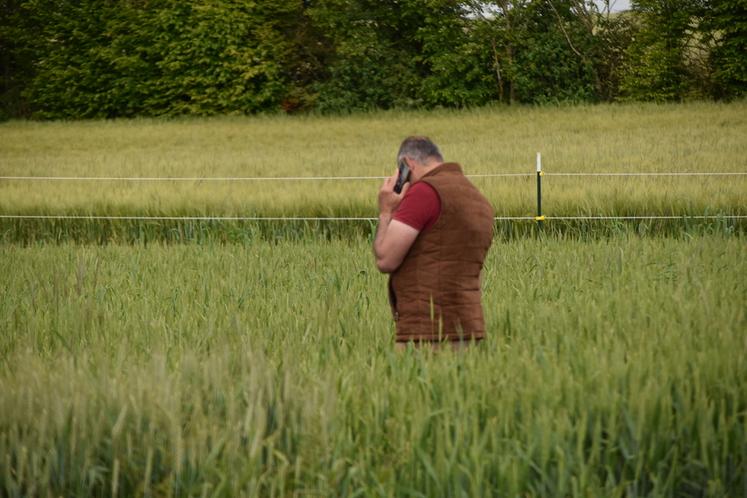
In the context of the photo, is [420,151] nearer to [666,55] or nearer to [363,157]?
[363,157]

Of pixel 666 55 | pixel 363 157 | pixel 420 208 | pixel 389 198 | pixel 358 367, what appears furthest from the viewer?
pixel 666 55

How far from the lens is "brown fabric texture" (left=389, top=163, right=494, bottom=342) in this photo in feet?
15.7

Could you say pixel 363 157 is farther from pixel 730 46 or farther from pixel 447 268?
pixel 447 268

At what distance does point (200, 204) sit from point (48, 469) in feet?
33.8

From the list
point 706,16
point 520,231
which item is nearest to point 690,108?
point 706,16

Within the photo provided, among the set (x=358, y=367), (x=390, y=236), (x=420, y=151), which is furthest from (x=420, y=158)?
(x=358, y=367)

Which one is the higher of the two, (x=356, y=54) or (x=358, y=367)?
(x=356, y=54)

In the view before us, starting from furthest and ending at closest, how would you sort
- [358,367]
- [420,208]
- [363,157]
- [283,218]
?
[363,157]
[283,218]
[420,208]
[358,367]

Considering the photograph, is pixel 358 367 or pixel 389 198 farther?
pixel 389 198

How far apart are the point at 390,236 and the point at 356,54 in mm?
30892

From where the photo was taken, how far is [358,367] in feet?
14.2

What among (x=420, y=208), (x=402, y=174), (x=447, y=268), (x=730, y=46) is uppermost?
(x=730, y=46)

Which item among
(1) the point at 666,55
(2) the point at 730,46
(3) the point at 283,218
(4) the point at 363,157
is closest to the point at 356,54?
(1) the point at 666,55

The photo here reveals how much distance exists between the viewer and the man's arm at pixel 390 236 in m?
4.74
